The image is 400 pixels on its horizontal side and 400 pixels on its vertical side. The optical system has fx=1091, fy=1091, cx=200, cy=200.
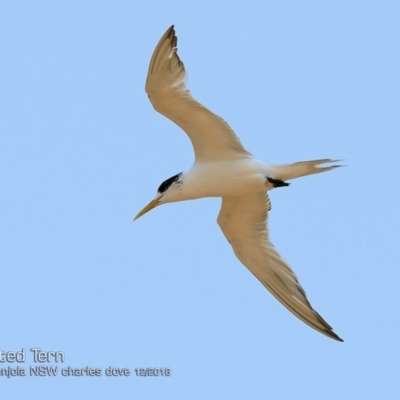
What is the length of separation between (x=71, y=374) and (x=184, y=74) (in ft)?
11.0

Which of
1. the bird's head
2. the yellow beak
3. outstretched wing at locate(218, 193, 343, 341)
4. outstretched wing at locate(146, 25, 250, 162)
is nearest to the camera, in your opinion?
outstretched wing at locate(146, 25, 250, 162)

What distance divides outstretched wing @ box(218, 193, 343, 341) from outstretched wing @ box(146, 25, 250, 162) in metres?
0.81

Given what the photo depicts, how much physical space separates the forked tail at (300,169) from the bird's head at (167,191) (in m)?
1.12

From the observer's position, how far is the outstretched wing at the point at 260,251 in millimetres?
12391

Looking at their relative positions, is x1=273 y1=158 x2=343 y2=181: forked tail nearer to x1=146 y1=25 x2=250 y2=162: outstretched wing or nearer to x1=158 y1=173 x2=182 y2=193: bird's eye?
A: x1=146 y1=25 x2=250 y2=162: outstretched wing

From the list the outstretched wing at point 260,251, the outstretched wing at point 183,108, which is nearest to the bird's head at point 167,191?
the outstretched wing at point 183,108

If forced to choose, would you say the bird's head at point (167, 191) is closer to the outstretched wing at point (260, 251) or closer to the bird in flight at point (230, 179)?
the bird in flight at point (230, 179)

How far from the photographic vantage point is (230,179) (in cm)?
1180

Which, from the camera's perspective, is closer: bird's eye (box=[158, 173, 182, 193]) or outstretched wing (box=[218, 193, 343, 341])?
bird's eye (box=[158, 173, 182, 193])

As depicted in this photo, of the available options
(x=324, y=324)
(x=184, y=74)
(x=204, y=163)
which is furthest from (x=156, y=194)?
(x=324, y=324)

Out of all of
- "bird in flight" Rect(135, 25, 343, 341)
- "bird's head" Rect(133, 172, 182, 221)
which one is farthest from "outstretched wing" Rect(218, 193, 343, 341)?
"bird's head" Rect(133, 172, 182, 221)

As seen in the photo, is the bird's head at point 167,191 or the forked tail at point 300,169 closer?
the forked tail at point 300,169

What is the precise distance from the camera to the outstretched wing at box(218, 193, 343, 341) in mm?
12391

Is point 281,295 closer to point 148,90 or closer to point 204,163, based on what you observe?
point 204,163
